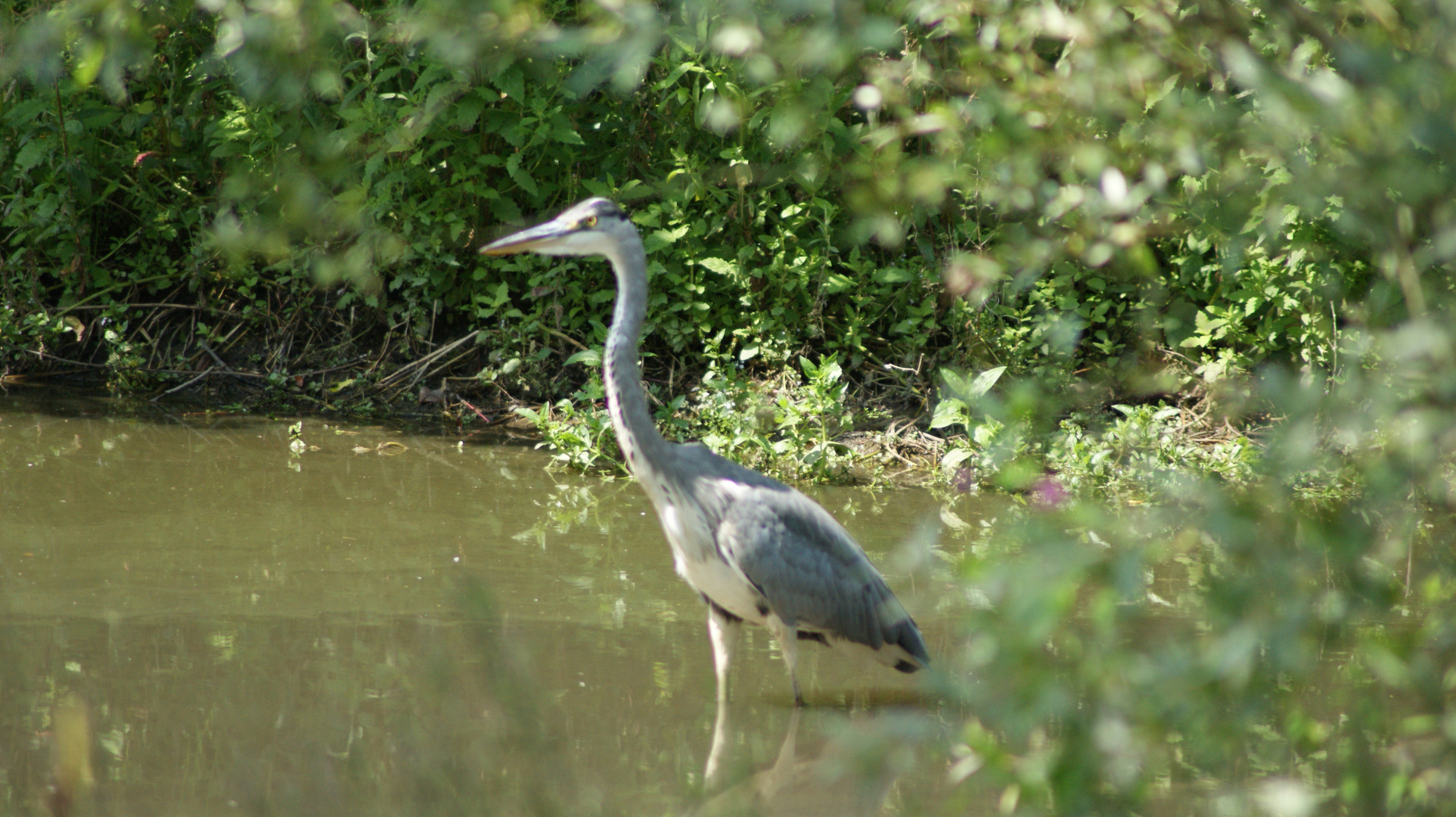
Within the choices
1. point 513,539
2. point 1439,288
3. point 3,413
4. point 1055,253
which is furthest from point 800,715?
point 3,413

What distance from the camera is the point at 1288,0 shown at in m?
1.71

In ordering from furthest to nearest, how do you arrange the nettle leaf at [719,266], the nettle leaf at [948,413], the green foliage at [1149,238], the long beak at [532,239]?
the nettle leaf at [719,266], the nettle leaf at [948,413], the long beak at [532,239], the green foliage at [1149,238]

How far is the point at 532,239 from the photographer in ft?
13.4

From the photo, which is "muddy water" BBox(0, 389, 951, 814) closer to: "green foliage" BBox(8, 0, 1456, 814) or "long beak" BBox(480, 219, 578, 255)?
"green foliage" BBox(8, 0, 1456, 814)

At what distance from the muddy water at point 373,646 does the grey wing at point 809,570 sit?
298 millimetres

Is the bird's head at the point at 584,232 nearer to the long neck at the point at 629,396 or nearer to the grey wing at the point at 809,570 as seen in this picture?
the long neck at the point at 629,396

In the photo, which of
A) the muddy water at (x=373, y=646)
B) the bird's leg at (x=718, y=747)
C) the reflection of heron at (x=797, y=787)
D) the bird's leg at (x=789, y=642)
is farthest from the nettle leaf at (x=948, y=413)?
the reflection of heron at (x=797, y=787)

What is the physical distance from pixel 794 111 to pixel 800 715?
8.87 ft

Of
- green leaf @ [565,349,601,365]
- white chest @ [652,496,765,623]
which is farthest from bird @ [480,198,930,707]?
green leaf @ [565,349,601,365]

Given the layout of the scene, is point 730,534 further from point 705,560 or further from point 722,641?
point 722,641

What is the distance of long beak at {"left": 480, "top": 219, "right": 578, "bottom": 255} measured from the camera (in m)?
3.94

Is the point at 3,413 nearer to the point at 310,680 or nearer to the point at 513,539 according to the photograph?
the point at 513,539

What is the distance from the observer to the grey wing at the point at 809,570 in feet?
13.3

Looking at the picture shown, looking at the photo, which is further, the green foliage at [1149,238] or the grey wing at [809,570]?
the grey wing at [809,570]
